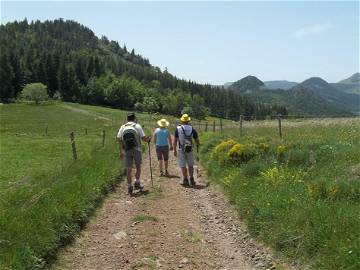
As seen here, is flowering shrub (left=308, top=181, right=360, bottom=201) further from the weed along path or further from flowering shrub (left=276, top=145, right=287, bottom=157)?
flowering shrub (left=276, top=145, right=287, bottom=157)

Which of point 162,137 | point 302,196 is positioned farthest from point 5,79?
point 302,196

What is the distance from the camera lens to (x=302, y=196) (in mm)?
9938

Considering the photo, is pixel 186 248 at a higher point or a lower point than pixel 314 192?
lower

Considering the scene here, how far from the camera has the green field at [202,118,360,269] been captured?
7.61 meters

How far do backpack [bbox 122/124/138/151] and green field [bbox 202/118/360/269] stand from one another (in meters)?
2.93

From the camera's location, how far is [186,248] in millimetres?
9266

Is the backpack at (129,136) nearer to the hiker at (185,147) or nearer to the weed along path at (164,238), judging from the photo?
the weed along path at (164,238)

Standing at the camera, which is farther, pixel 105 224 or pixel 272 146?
pixel 272 146

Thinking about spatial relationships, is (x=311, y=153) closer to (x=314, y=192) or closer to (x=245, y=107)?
(x=314, y=192)

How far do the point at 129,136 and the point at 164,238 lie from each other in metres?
5.42

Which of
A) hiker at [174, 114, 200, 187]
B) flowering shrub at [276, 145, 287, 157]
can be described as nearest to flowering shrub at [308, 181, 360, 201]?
flowering shrub at [276, 145, 287, 157]

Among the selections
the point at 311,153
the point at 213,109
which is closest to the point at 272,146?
the point at 311,153

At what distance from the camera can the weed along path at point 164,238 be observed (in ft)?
28.0

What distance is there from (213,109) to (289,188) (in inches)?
6911
